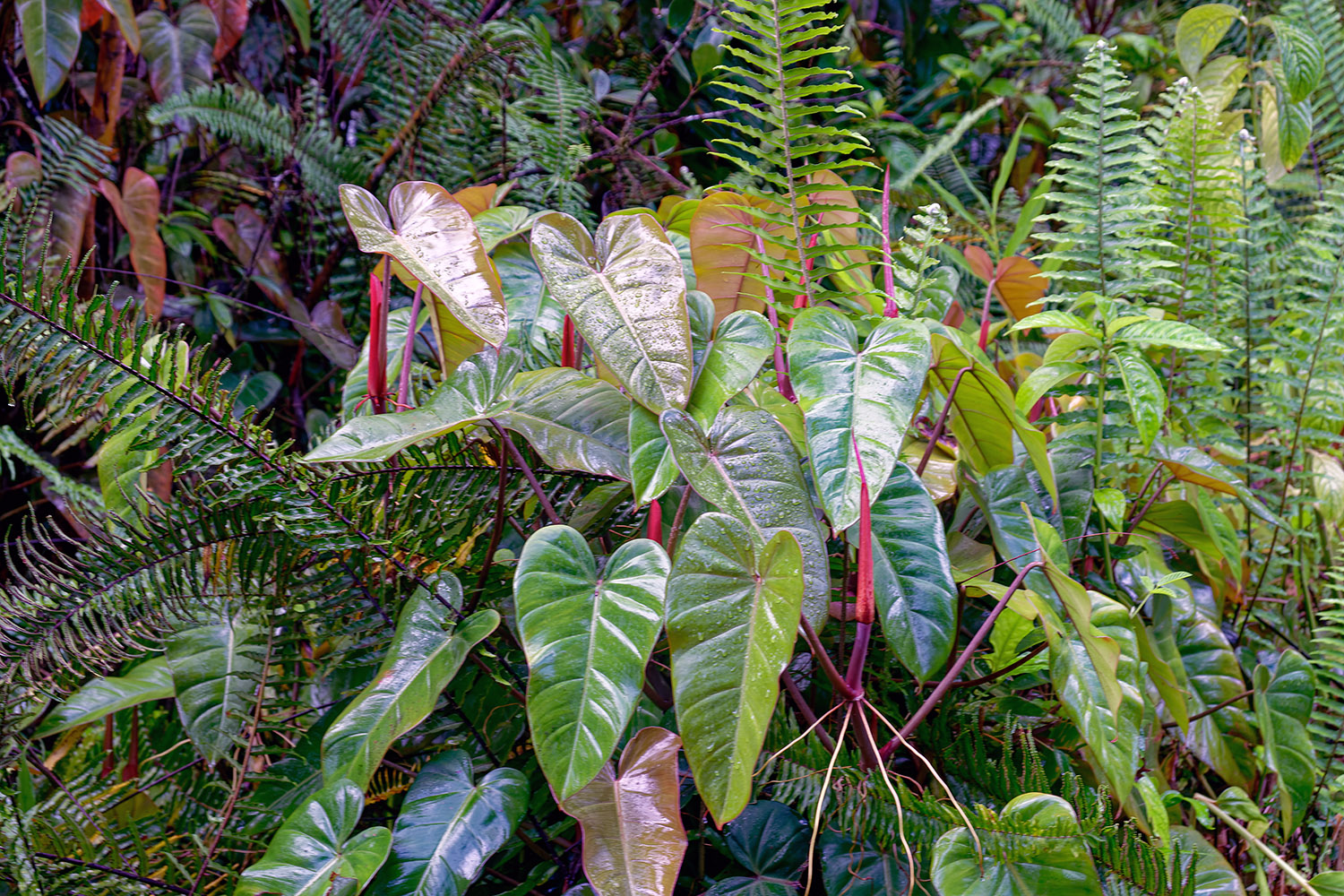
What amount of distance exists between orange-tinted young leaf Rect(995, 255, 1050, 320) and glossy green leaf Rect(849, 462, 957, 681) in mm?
613

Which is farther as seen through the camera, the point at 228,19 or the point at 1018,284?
the point at 228,19

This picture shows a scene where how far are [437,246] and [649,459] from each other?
0.35m

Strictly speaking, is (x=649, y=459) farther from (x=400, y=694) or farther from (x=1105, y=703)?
(x=1105, y=703)

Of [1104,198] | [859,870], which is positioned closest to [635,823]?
[859,870]

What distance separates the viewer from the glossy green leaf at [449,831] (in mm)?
682

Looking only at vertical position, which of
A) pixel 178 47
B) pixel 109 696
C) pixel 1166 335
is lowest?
pixel 109 696

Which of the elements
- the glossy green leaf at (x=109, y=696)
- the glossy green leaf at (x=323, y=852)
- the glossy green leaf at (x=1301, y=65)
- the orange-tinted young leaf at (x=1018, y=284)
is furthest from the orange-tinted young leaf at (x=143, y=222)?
the glossy green leaf at (x=1301, y=65)

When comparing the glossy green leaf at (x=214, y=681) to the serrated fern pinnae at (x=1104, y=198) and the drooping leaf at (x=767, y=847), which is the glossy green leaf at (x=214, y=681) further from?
the serrated fern pinnae at (x=1104, y=198)

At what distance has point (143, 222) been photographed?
5.48 ft

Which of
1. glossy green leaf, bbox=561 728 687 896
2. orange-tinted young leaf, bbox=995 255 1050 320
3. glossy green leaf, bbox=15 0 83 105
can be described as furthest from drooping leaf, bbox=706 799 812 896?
glossy green leaf, bbox=15 0 83 105

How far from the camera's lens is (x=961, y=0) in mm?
2877

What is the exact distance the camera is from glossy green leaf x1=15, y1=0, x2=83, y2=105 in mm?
1591

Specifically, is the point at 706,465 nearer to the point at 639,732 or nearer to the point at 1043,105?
the point at 639,732

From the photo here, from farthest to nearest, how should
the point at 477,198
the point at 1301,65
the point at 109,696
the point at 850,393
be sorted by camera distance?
the point at 1301,65 → the point at 477,198 → the point at 109,696 → the point at 850,393
